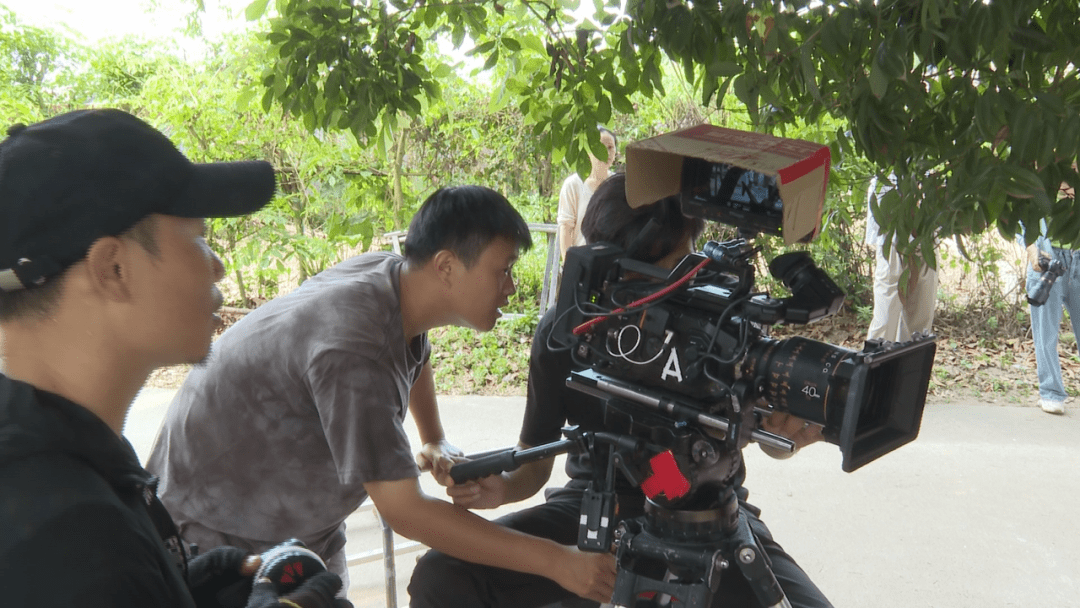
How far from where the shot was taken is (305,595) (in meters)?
1.03

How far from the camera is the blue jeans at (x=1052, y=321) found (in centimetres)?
483

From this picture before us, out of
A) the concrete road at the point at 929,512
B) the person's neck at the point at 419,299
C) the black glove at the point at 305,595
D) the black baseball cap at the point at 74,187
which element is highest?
the black baseball cap at the point at 74,187

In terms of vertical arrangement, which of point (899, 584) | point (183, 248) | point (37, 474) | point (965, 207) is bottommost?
point (899, 584)

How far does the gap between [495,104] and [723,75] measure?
3.44 ft

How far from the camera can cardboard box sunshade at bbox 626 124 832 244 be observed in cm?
141

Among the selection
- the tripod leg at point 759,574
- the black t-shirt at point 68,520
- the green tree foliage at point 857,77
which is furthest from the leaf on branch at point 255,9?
the tripod leg at point 759,574

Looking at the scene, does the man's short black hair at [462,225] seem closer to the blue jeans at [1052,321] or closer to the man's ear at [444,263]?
the man's ear at [444,263]

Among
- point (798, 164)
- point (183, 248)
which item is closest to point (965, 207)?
point (798, 164)

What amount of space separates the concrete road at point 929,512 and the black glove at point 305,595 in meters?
2.07

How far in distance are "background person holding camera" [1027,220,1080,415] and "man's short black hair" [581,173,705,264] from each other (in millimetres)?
3488

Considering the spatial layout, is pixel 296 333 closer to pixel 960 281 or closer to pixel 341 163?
pixel 341 163

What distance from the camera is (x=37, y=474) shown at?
2.52ft

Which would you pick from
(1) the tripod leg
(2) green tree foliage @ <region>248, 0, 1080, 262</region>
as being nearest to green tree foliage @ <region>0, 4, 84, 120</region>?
(2) green tree foliage @ <region>248, 0, 1080, 262</region>

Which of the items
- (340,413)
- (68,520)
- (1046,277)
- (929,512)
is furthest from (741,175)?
(1046,277)
